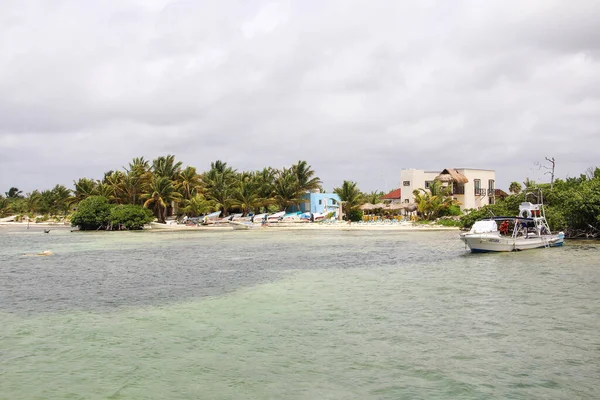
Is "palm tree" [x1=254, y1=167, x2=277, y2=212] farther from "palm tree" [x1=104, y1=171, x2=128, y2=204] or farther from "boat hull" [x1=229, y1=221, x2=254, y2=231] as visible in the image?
"palm tree" [x1=104, y1=171, x2=128, y2=204]

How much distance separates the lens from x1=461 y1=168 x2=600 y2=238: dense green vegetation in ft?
140

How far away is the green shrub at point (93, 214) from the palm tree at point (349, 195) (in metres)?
34.8

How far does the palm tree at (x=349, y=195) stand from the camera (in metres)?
77.4

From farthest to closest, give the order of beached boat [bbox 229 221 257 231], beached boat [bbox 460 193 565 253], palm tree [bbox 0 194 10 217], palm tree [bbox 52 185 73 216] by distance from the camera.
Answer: palm tree [bbox 0 194 10 217]
palm tree [bbox 52 185 73 216]
beached boat [bbox 229 221 257 231]
beached boat [bbox 460 193 565 253]

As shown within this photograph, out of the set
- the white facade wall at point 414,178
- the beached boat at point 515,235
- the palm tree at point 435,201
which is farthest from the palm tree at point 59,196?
the beached boat at point 515,235

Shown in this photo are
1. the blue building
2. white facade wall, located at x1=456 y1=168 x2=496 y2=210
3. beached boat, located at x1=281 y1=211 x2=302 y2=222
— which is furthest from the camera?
the blue building

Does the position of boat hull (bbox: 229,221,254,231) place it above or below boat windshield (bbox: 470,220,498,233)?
below

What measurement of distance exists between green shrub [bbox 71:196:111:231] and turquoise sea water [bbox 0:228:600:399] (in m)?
49.7

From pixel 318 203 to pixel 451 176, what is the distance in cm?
2472

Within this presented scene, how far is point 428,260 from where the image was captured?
3134 cm

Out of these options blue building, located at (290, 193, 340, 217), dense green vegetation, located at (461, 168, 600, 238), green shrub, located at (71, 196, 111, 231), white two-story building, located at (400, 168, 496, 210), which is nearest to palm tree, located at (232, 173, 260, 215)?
blue building, located at (290, 193, 340, 217)

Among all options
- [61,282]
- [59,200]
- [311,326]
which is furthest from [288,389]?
[59,200]

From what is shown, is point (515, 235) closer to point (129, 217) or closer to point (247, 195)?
point (247, 195)

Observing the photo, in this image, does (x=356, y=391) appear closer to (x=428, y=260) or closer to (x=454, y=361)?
(x=454, y=361)
